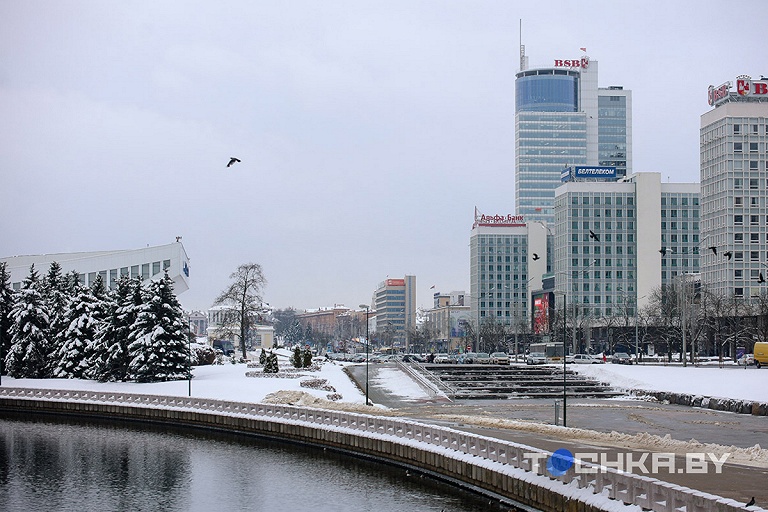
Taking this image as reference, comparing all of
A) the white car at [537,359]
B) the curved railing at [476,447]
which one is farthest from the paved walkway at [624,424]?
the white car at [537,359]

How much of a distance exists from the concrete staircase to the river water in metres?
30.6

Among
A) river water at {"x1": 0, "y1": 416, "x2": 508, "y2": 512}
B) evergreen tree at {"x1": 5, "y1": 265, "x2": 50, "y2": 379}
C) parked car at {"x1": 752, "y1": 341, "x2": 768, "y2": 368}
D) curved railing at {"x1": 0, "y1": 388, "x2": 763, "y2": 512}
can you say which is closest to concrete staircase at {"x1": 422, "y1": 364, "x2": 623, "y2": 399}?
parked car at {"x1": 752, "y1": 341, "x2": 768, "y2": 368}

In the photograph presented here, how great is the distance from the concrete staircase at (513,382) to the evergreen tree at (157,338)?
2448 centimetres

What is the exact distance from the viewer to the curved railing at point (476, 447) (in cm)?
2307

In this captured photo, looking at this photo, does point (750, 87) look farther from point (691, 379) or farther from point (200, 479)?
point (200, 479)

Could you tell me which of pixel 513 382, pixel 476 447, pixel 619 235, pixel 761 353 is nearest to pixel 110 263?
pixel 513 382

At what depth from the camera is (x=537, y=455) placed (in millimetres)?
31656

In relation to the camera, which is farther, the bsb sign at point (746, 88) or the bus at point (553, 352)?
the bsb sign at point (746, 88)

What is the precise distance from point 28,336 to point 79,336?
19.2ft

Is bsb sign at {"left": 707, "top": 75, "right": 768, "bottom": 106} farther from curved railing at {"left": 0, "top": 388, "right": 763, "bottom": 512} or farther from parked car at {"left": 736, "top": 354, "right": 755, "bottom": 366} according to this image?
curved railing at {"left": 0, "top": 388, "right": 763, "bottom": 512}

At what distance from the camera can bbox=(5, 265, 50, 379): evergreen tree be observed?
87438 millimetres

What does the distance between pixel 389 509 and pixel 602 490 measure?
10509 mm

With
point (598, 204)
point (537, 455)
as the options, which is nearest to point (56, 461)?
point (537, 455)

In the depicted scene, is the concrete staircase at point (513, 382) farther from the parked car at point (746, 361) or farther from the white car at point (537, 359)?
the parked car at point (746, 361)
